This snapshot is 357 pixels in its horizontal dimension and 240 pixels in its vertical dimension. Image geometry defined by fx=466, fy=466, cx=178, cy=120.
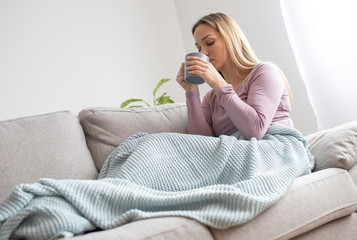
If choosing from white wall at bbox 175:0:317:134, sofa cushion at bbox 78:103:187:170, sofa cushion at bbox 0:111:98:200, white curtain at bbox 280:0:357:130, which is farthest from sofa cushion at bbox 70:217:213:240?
white wall at bbox 175:0:317:134

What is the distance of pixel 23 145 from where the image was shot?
1.57 m

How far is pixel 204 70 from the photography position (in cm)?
175

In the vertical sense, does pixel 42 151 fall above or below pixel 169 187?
above

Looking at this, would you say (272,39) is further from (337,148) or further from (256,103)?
(337,148)

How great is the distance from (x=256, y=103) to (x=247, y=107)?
0.05 meters

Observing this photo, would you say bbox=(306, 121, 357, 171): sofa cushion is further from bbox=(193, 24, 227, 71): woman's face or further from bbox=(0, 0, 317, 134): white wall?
bbox=(0, 0, 317, 134): white wall

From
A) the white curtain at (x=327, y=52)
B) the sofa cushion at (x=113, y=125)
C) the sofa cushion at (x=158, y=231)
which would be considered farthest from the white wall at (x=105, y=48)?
the sofa cushion at (x=158, y=231)

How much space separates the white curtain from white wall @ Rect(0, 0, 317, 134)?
0.15m

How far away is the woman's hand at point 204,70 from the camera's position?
5.74ft

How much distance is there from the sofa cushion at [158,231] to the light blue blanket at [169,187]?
28 mm

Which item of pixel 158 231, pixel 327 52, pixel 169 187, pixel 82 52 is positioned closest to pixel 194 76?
pixel 169 187

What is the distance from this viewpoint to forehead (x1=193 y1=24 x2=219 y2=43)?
2031mm

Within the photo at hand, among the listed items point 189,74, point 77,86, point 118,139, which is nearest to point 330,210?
point 189,74

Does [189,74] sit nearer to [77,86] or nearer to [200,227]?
[200,227]
